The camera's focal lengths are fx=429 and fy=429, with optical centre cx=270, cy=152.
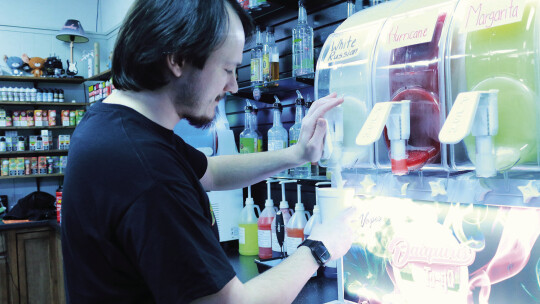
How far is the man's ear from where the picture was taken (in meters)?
0.96

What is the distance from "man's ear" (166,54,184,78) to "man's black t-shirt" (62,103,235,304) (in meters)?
0.13

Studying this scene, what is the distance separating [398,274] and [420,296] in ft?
0.23

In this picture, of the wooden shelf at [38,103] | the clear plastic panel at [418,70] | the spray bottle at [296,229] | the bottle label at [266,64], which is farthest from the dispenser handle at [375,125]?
the wooden shelf at [38,103]

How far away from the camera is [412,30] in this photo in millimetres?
1040

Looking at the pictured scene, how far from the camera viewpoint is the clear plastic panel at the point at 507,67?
0.83m

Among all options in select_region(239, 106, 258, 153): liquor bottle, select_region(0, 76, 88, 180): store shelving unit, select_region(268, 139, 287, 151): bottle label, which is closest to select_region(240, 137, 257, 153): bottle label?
select_region(239, 106, 258, 153): liquor bottle

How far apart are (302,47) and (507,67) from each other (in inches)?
54.4

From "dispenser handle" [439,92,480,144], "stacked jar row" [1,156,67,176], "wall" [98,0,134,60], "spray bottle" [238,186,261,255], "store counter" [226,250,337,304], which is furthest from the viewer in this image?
"wall" [98,0,134,60]

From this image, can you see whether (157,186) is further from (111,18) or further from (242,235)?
(111,18)

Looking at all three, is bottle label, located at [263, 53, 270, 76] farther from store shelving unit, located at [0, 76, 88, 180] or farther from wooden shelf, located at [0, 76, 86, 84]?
wooden shelf, located at [0, 76, 86, 84]

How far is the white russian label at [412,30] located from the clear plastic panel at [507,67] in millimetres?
71

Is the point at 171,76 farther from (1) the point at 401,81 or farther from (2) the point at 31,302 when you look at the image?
(2) the point at 31,302

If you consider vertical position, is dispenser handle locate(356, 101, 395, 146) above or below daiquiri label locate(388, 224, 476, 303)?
above

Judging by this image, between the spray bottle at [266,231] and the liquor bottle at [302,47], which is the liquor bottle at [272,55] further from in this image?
the spray bottle at [266,231]
